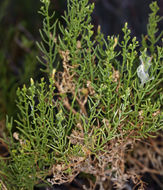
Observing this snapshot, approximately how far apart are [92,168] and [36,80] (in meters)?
0.26

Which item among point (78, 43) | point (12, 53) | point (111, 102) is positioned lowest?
point (111, 102)

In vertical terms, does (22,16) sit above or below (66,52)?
above

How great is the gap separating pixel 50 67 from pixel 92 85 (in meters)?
0.11

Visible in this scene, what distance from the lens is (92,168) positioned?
0.65m

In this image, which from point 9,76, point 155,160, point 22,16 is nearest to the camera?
point 155,160

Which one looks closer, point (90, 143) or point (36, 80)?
point (90, 143)

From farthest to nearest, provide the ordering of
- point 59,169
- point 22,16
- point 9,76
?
point 22,16 < point 9,76 < point 59,169

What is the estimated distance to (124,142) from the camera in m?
0.67

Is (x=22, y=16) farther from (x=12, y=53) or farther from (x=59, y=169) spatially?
(x=59, y=169)

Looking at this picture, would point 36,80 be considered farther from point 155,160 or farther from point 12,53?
point 12,53

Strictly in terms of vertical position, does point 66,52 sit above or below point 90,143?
above

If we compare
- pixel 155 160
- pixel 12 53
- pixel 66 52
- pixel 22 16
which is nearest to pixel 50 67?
pixel 66 52

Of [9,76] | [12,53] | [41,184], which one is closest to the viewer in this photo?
[41,184]

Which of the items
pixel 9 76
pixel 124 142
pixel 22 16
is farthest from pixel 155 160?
pixel 22 16
